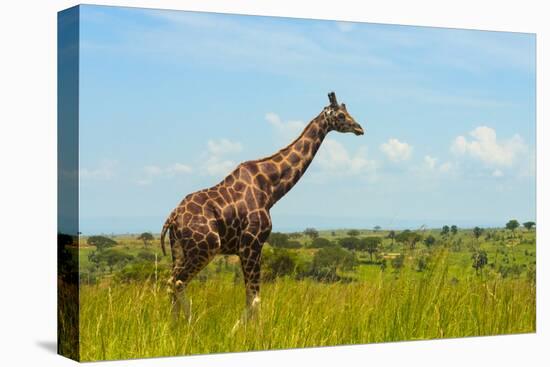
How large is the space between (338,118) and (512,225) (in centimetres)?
251

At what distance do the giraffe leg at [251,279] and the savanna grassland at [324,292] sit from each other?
0.29ft

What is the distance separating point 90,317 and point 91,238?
0.73 m

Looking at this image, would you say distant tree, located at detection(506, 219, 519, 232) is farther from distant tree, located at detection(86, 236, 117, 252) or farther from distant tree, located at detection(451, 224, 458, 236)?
distant tree, located at detection(86, 236, 117, 252)

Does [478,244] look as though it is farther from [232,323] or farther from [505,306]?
[232,323]

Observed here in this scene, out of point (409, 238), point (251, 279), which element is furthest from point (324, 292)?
point (409, 238)

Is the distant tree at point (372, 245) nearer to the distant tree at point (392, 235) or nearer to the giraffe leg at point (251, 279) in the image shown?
the distant tree at point (392, 235)

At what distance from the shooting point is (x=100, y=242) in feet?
37.2

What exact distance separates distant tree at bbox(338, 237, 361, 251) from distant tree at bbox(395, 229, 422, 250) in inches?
17.2

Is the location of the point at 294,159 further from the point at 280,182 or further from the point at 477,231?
the point at 477,231

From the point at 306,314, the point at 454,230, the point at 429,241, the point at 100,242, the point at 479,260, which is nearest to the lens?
the point at 100,242

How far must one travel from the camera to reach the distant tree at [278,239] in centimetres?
1220

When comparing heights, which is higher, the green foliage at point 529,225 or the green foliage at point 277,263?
the green foliage at point 529,225

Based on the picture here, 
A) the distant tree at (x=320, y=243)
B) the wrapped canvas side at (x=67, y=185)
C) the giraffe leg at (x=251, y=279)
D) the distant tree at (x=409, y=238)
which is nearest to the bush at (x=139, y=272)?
the wrapped canvas side at (x=67, y=185)

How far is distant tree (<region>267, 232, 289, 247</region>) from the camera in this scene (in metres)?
12.2
